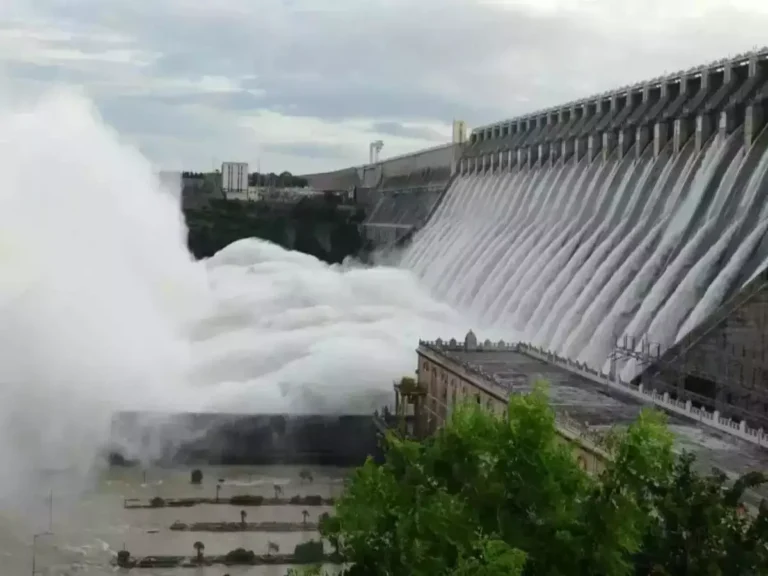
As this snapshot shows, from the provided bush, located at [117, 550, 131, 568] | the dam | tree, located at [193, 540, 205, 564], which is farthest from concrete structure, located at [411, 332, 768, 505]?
bush, located at [117, 550, 131, 568]

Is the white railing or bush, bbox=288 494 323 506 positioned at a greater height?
the white railing

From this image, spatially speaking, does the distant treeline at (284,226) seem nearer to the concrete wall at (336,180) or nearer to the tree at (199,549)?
the concrete wall at (336,180)

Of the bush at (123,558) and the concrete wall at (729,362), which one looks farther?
the concrete wall at (729,362)

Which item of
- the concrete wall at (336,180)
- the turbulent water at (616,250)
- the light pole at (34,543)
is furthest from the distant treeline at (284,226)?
the light pole at (34,543)

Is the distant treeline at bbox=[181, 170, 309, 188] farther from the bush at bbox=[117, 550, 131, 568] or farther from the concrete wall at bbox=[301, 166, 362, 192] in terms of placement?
the bush at bbox=[117, 550, 131, 568]

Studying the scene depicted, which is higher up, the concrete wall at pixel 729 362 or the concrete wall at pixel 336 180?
the concrete wall at pixel 336 180
